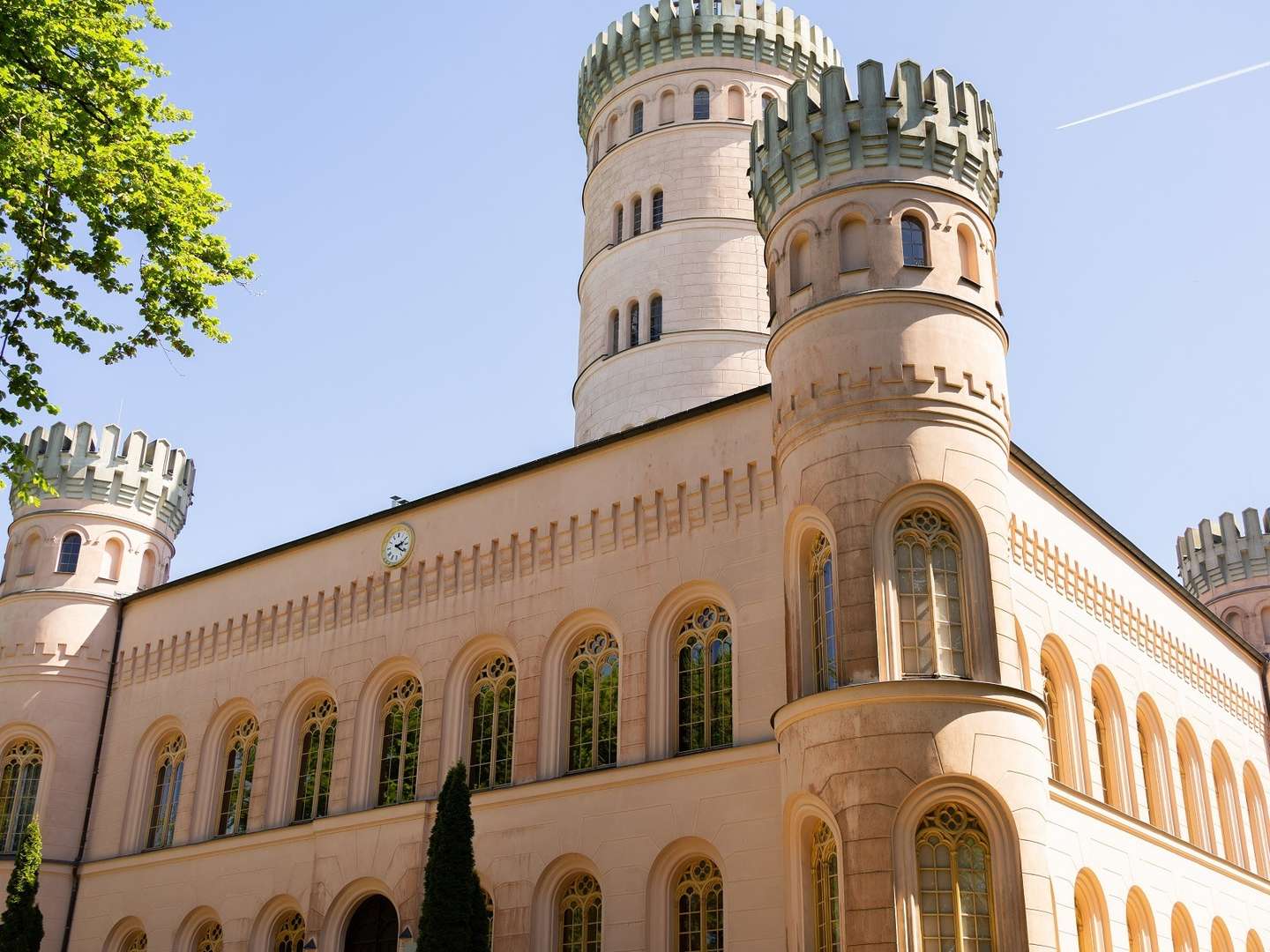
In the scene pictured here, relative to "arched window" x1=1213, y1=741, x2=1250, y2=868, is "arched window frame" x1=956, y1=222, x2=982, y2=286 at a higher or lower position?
higher

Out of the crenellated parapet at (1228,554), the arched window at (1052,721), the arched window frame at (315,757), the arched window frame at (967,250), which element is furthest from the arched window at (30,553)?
the crenellated parapet at (1228,554)

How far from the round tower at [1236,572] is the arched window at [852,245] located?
29876 millimetres

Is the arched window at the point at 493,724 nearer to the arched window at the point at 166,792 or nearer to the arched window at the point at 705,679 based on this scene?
the arched window at the point at 705,679

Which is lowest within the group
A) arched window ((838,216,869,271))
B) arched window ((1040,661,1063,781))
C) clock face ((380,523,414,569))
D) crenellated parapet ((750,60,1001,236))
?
arched window ((1040,661,1063,781))

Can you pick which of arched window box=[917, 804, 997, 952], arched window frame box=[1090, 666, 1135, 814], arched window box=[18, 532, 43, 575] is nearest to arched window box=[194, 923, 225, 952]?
arched window box=[18, 532, 43, 575]

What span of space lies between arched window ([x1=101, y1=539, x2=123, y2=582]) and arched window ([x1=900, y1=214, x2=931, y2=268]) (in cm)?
2412

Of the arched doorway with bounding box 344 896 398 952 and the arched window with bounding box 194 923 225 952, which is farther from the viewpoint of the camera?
the arched window with bounding box 194 923 225 952

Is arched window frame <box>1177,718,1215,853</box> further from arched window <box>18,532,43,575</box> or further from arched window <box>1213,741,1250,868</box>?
arched window <box>18,532,43,575</box>

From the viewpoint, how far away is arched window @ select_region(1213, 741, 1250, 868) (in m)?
31.7

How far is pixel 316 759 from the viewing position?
1180 inches

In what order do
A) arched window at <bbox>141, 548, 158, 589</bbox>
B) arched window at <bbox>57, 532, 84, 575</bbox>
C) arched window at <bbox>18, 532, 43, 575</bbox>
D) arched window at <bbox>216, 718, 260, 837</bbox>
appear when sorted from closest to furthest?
arched window at <bbox>216, 718, 260, 837</bbox> → arched window at <bbox>57, 532, 84, 575</bbox> → arched window at <bbox>18, 532, 43, 575</bbox> → arched window at <bbox>141, 548, 158, 589</bbox>

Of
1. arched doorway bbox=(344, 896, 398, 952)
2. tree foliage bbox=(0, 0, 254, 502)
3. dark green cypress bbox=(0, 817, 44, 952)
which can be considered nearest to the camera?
tree foliage bbox=(0, 0, 254, 502)

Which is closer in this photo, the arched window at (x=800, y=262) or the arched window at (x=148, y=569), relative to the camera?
the arched window at (x=800, y=262)

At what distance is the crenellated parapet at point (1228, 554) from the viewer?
46.7 metres
